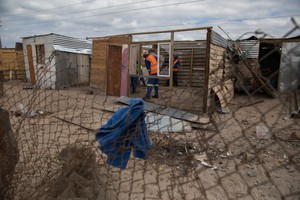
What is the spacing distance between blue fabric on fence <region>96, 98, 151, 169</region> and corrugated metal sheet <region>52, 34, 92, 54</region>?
11.3m

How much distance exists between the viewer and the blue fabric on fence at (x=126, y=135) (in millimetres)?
1898

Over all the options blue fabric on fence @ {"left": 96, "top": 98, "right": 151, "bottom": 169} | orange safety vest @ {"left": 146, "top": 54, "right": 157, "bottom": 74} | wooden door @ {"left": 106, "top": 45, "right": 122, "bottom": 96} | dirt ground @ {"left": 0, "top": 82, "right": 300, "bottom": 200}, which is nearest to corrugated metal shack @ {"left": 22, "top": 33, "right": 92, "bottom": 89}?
wooden door @ {"left": 106, "top": 45, "right": 122, "bottom": 96}

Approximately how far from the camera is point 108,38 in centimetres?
993

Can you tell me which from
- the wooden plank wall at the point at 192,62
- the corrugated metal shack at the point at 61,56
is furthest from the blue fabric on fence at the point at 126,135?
the wooden plank wall at the point at 192,62

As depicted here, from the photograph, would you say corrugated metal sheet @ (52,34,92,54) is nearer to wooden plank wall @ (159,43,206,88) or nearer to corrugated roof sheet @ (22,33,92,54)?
corrugated roof sheet @ (22,33,92,54)

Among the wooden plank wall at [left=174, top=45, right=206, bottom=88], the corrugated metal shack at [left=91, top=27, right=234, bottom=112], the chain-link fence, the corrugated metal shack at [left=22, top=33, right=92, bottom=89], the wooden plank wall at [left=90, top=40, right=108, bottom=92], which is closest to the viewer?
the chain-link fence

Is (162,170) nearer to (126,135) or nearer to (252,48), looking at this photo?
(126,135)

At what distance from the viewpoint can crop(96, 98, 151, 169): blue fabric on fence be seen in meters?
1.90

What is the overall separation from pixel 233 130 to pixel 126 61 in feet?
17.0

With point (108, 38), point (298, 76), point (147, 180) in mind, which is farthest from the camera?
point (108, 38)

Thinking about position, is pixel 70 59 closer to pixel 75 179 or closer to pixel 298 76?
pixel 75 179

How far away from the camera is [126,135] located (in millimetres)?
1852

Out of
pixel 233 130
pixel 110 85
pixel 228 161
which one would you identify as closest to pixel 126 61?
pixel 110 85

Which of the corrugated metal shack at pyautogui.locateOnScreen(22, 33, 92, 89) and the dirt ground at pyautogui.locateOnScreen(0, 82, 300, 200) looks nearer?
the dirt ground at pyautogui.locateOnScreen(0, 82, 300, 200)
